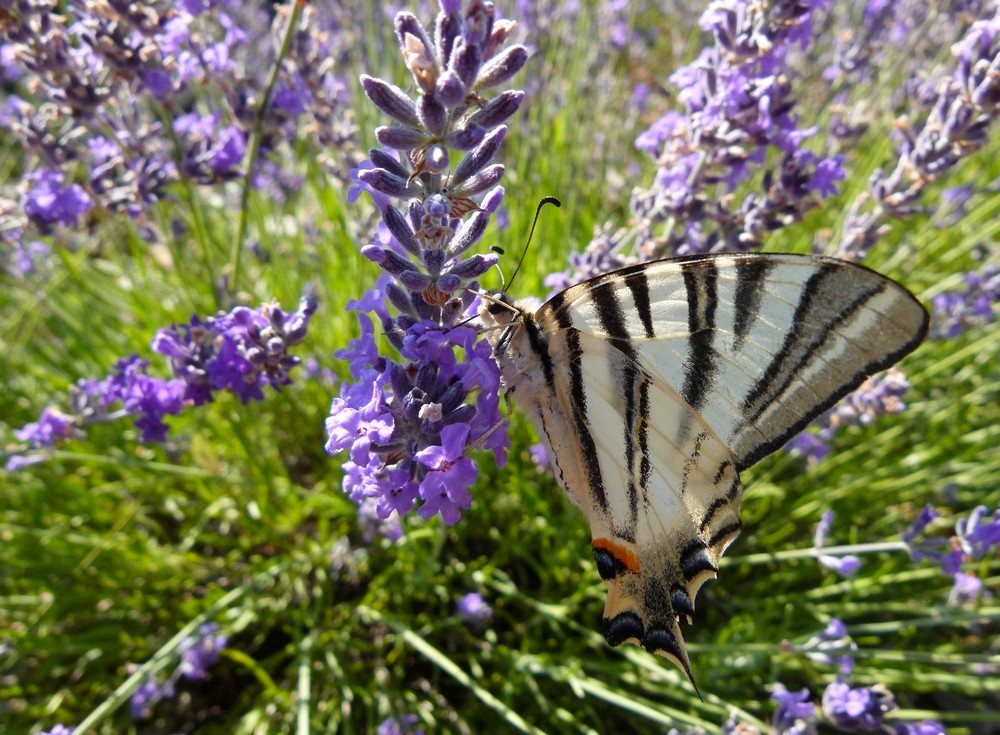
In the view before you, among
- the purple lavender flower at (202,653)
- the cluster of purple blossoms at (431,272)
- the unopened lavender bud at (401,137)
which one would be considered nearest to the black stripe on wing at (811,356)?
the cluster of purple blossoms at (431,272)

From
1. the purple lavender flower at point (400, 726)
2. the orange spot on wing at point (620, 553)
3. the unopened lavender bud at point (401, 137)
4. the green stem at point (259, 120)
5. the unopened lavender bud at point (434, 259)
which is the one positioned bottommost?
the purple lavender flower at point (400, 726)

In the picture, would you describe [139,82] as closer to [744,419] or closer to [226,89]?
[226,89]

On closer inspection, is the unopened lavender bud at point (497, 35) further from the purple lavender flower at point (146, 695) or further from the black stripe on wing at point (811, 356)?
the purple lavender flower at point (146, 695)

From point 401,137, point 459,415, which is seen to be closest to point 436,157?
point 401,137

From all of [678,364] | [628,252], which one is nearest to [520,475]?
[628,252]

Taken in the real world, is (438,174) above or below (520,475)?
below

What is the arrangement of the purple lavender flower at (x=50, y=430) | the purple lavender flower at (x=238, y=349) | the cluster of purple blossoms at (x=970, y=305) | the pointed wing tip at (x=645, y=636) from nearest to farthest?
1. the pointed wing tip at (x=645, y=636)
2. the purple lavender flower at (x=238, y=349)
3. the purple lavender flower at (x=50, y=430)
4. the cluster of purple blossoms at (x=970, y=305)

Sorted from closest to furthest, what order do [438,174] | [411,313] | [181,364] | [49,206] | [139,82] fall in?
1. [438,174]
2. [411,313]
3. [181,364]
4. [139,82]
5. [49,206]
